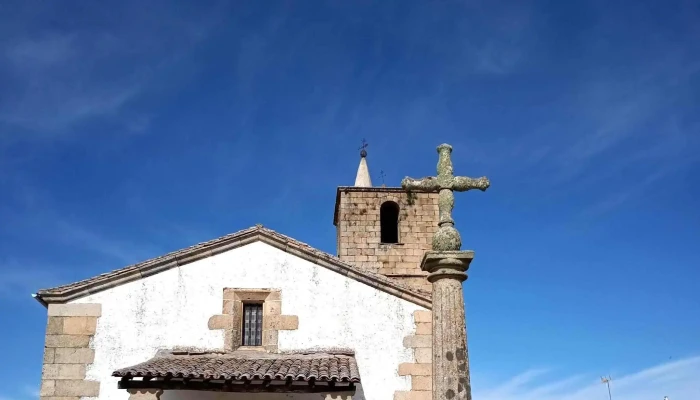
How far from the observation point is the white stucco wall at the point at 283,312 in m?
10.4

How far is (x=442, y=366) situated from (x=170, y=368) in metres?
3.92

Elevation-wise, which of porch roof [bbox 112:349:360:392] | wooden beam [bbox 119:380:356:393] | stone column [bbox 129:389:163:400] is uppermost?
porch roof [bbox 112:349:360:392]

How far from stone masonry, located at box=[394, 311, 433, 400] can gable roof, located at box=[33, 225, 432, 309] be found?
0.27 meters

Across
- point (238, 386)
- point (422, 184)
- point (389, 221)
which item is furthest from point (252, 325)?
point (389, 221)

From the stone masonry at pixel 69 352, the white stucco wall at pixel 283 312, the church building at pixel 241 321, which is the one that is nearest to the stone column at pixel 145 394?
the church building at pixel 241 321

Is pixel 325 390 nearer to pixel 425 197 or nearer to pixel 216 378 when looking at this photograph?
pixel 216 378

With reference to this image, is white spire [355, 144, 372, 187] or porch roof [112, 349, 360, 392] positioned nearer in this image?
porch roof [112, 349, 360, 392]

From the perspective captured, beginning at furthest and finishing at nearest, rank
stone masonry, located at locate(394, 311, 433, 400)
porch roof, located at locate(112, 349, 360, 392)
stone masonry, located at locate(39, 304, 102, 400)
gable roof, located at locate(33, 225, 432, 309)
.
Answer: gable roof, located at locate(33, 225, 432, 309) → stone masonry, located at locate(394, 311, 433, 400) → stone masonry, located at locate(39, 304, 102, 400) → porch roof, located at locate(112, 349, 360, 392)

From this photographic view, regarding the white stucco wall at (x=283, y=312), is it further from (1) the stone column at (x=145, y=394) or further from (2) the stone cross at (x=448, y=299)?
(2) the stone cross at (x=448, y=299)

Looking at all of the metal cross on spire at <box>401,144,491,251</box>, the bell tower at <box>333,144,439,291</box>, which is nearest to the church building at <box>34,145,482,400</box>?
the metal cross on spire at <box>401,144,491,251</box>

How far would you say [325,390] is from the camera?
9.21m

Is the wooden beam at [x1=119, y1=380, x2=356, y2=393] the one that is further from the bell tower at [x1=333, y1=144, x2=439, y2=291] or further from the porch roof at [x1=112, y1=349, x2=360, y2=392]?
the bell tower at [x1=333, y1=144, x2=439, y2=291]

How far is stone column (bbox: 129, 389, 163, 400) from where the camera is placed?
9.12 meters

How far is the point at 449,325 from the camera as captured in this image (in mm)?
7410
